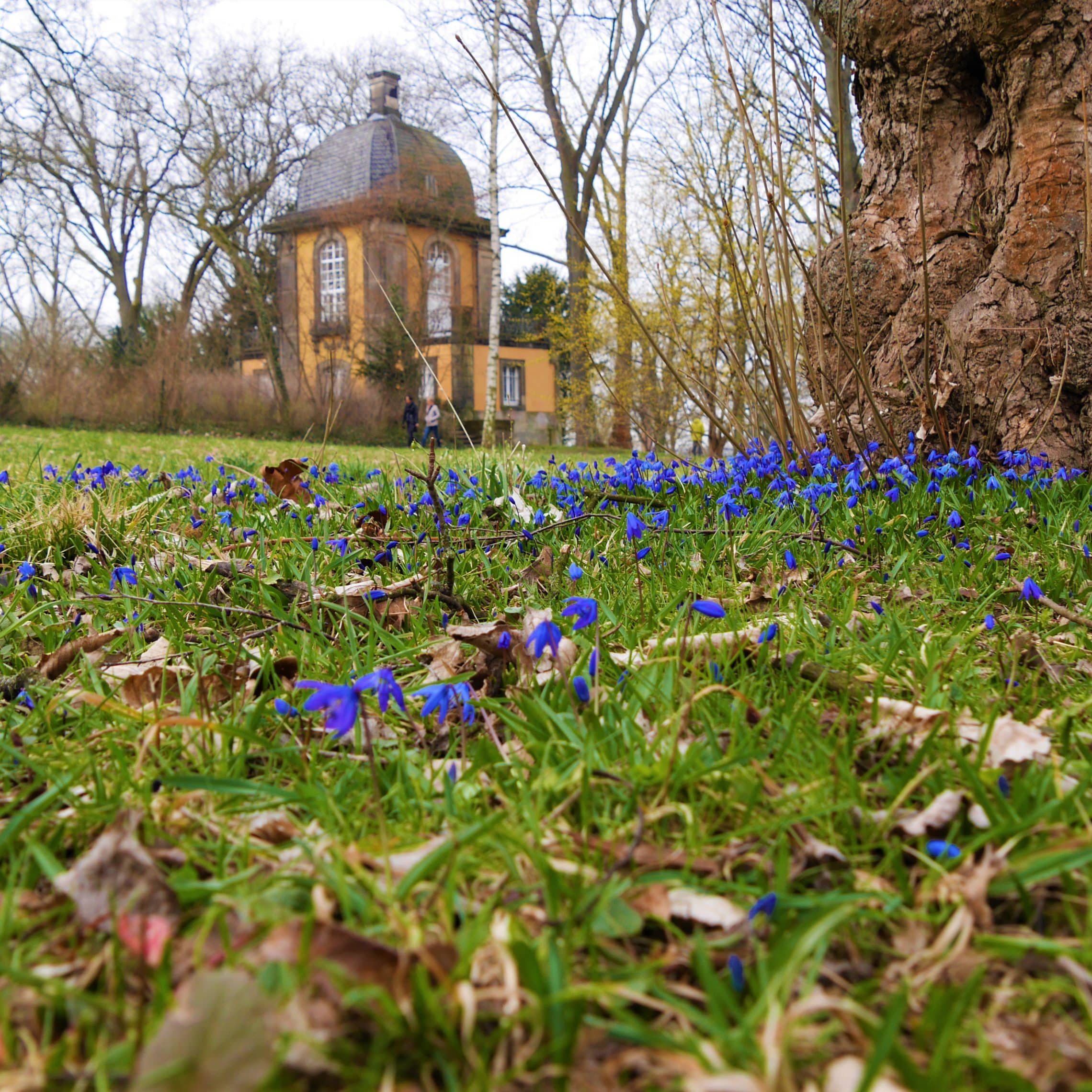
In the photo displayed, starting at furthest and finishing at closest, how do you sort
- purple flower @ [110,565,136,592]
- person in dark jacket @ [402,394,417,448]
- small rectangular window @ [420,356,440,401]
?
small rectangular window @ [420,356,440,401] < person in dark jacket @ [402,394,417,448] < purple flower @ [110,565,136,592]

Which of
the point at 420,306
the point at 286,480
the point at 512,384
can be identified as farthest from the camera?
the point at 512,384

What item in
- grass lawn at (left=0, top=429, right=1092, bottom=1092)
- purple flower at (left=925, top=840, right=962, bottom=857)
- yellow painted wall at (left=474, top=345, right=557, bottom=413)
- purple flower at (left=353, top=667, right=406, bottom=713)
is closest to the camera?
grass lawn at (left=0, top=429, right=1092, bottom=1092)

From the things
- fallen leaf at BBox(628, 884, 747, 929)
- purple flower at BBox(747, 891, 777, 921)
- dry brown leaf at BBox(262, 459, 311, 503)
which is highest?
dry brown leaf at BBox(262, 459, 311, 503)

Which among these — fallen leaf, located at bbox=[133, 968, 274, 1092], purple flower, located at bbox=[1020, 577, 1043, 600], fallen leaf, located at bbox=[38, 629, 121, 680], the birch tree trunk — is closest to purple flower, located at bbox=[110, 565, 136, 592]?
fallen leaf, located at bbox=[38, 629, 121, 680]

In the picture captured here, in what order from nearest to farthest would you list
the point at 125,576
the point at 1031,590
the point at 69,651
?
the point at 1031,590 < the point at 69,651 < the point at 125,576

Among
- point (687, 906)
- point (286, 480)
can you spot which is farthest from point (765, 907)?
point (286, 480)

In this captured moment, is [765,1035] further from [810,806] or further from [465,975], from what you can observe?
[810,806]

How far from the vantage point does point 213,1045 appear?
2.74 ft

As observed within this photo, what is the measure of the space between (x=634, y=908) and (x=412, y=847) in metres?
0.34

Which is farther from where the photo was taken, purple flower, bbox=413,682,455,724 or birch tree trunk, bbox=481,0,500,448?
birch tree trunk, bbox=481,0,500,448

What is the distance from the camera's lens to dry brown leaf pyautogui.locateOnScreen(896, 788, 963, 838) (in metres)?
1.30

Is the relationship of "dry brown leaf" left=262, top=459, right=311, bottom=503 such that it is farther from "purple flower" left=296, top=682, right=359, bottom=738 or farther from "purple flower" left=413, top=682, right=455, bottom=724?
"purple flower" left=296, top=682, right=359, bottom=738

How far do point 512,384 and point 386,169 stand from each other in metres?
10.5

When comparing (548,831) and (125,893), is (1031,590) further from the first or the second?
(125,893)
